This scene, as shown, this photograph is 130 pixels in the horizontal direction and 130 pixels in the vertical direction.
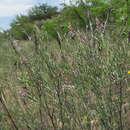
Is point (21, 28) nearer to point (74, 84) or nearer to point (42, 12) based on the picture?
point (74, 84)

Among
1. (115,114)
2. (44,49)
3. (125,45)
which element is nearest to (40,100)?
(44,49)

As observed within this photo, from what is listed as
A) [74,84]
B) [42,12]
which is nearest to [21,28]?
[74,84]

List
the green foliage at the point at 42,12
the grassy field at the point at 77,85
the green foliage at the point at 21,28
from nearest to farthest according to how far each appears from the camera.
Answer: the grassy field at the point at 77,85
the green foliage at the point at 21,28
the green foliage at the point at 42,12

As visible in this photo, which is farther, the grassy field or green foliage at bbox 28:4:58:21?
green foliage at bbox 28:4:58:21

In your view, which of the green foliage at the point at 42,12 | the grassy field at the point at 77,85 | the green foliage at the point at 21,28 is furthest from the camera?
the green foliage at the point at 42,12

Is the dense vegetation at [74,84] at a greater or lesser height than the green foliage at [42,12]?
greater

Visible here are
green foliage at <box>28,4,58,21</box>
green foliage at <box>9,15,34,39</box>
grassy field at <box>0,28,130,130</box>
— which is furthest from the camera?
green foliage at <box>28,4,58,21</box>

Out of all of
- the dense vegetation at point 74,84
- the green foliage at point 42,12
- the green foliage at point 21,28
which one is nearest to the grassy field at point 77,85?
the dense vegetation at point 74,84

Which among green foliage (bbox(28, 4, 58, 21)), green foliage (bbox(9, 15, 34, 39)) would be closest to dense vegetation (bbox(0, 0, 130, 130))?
green foliage (bbox(9, 15, 34, 39))

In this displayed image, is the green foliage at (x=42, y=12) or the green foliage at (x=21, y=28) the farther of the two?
the green foliage at (x=42, y=12)

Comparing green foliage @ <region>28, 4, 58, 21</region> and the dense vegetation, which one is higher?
the dense vegetation

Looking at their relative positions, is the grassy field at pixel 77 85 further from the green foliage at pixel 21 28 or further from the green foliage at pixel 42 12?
the green foliage at pixel 42 12

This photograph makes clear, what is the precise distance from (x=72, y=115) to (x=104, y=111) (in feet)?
0.91

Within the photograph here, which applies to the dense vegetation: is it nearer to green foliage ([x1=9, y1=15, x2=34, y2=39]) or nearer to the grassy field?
the grassy field
